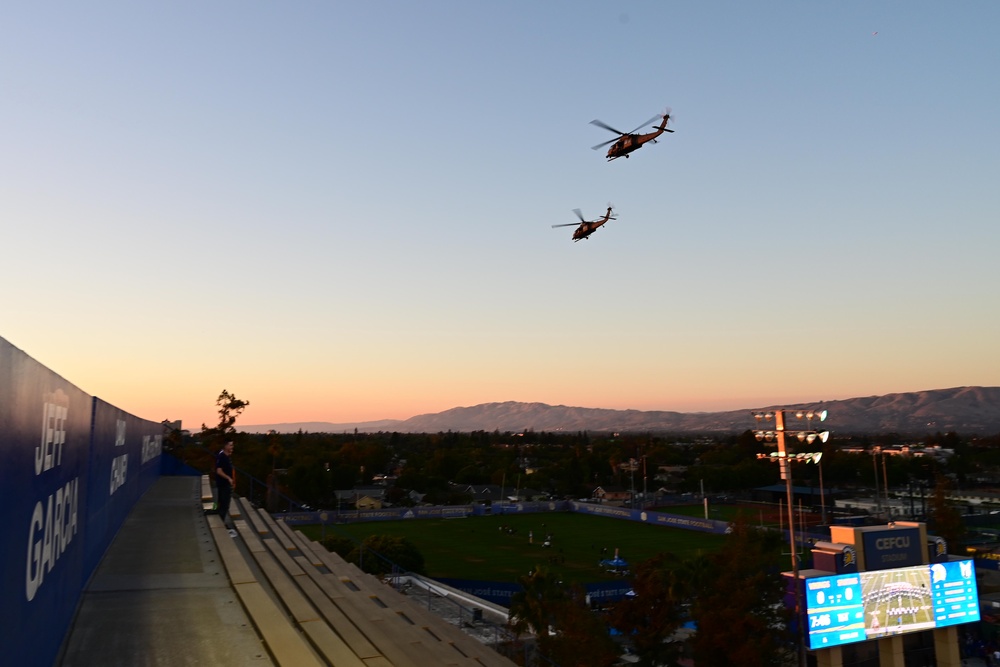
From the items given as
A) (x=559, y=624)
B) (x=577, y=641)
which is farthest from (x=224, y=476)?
(x=559, y=624)

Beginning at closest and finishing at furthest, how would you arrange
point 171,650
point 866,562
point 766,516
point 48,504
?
point 48,504 < point 171,650 < point 866,562 < point 766,516

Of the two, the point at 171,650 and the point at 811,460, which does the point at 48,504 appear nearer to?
the point at 171,650

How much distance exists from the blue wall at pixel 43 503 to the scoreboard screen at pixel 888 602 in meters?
25.8

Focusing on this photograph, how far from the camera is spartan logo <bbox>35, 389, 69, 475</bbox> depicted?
15.7ft

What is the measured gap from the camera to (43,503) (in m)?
5.01

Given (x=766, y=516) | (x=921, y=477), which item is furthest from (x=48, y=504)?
(x=921, y=477)

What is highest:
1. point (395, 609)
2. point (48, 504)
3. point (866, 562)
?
point (48, 504)

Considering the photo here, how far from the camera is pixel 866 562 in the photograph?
2830 cm

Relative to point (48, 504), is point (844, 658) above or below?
below

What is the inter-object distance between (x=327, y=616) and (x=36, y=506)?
3688mm

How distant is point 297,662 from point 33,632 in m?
1.82

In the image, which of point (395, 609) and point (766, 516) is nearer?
point (395, 609)

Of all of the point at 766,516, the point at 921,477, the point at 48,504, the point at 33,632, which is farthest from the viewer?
the point at 921,477

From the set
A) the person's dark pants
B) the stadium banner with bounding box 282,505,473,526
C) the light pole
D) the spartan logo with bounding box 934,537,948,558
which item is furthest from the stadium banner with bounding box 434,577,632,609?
the person's dark pants
